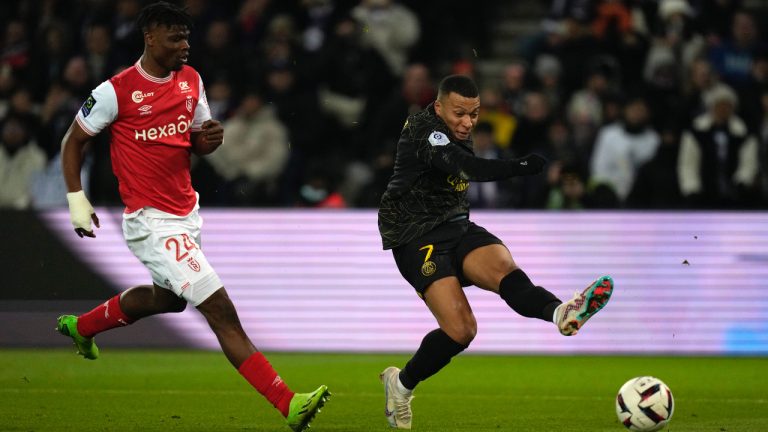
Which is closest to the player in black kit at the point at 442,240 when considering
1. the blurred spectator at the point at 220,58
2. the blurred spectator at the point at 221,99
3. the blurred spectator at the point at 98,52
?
the blurred spectator at the point at 221,99

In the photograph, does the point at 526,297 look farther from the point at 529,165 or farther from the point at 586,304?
the point at 529,165

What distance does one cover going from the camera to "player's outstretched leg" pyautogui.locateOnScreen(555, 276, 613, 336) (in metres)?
7.24

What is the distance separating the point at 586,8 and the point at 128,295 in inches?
340

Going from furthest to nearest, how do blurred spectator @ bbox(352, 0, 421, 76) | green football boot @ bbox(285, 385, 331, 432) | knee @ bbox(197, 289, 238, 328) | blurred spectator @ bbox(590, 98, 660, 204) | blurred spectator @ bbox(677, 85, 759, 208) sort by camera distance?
blurred spectator @ bbox(352, 0, 421, 76), blurred spectator @ bbox(590, 98, 660, 204), blurred spectator @ bbox(677, 85, 759, 208), knee @ bbox(197, 289, 238, 328), green football boot @ bbox(285, 385, 331, 432)

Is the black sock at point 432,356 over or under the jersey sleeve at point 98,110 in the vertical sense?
under

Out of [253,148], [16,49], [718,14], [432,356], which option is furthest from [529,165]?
[16,49]

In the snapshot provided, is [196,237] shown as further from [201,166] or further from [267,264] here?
[201,166]

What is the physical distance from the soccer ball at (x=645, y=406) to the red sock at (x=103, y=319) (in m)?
3.13

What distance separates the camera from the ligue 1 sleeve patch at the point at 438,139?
7.95 m

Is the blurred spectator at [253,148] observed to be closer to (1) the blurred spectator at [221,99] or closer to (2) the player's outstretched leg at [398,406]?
(1) the blurred spectator at [221,99]

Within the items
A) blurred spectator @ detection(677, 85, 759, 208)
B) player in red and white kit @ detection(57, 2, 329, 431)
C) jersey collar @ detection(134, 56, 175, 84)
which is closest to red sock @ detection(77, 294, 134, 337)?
player in red and white kit @ detection(57, 2, 329, 431)

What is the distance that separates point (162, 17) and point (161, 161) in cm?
85

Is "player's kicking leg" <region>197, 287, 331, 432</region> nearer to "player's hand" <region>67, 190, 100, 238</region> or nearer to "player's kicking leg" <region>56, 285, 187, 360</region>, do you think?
"player's kicking leg" <region>56, 285, 187, 360</region>

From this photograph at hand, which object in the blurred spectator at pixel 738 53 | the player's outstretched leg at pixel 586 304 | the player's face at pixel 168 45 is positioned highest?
the player's face at pixel 168 45
